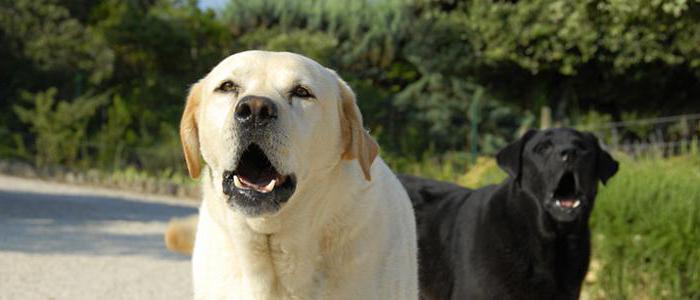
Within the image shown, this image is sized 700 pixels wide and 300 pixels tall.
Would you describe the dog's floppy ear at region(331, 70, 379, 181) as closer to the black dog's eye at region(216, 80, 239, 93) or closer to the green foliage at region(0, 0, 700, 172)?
the black dog's eye at region(216, 80, 239, 93)

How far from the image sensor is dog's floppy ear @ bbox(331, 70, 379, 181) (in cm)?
305

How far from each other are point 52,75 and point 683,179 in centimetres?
1589

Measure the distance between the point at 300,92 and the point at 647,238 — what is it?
414 centimetres

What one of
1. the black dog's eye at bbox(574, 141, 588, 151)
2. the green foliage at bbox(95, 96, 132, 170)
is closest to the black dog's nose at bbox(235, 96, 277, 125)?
the black dog's eye at bbox(574, 141, 588, 151)

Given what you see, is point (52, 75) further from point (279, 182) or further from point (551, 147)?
point (279, 182)

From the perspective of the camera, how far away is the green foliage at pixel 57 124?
720 inches

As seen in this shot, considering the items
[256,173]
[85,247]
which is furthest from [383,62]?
[256,173]

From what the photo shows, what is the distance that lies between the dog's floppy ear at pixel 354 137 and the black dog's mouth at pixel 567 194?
2.30m

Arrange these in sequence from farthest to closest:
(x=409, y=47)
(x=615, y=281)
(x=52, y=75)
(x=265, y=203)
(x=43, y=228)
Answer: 1. (x=409, y=47)
2. (x=52, y=75)
3. (x=43, y=228)
4. (x=615, y=281)
5. (x=265, y=203)

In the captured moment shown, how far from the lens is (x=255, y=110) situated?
2.75 m

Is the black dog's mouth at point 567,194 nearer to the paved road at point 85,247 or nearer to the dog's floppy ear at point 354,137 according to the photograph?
the dog's floppy ear at point 354,137

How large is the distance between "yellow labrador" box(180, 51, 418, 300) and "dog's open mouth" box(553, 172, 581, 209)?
2126mm

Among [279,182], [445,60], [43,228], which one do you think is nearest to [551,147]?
[279,182]

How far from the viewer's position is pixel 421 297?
5477 millimetres
